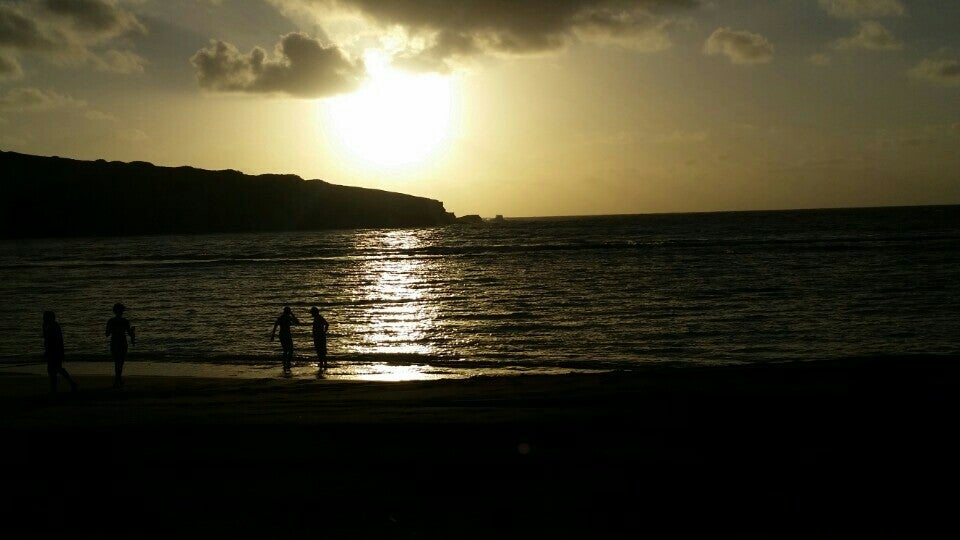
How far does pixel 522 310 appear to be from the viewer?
32.7m

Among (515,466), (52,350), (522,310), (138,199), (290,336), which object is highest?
(138,199)

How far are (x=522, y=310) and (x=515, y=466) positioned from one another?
80.5 ft

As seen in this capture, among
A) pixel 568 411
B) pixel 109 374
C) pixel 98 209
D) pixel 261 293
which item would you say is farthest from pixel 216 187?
pixel 568 411

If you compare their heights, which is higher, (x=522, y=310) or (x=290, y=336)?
(x=290, y=336)

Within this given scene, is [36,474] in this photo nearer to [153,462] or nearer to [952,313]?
[153,462]

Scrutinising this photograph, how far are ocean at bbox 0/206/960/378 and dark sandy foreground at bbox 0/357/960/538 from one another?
8.22 m

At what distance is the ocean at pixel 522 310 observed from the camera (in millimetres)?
21844

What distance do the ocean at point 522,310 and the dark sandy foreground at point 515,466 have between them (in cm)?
822

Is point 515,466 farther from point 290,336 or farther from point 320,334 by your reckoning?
point 290,336

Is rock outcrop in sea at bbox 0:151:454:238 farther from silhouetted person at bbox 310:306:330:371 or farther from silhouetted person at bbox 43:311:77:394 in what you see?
silhouetted person at bbox 43:311:77:394

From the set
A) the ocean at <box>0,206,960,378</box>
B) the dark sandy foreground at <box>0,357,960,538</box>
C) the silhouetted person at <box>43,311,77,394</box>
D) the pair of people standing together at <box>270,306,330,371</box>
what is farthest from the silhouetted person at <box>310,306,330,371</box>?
the dark sandy foreground at <box>0,357,960,538</box>

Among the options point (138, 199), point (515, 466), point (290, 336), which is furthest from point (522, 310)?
point (138, 199)

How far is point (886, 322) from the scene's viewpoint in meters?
26.2

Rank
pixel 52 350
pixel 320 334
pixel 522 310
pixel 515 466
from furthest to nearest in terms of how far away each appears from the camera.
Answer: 1. pixel 522 310
2. pixel 320 334
3. pixel 52 350
4. pixel 515 466
